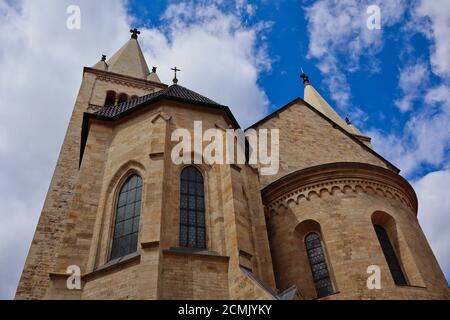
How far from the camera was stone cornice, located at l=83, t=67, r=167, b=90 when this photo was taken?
28.4 m

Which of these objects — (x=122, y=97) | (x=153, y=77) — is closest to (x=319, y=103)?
(x=153, y=77)

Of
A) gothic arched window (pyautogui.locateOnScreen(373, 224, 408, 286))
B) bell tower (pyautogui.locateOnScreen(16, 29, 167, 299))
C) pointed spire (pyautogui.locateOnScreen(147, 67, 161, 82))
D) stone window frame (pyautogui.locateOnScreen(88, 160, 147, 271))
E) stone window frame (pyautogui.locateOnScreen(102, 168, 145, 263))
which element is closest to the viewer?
stone window frame (pyautogui.locateOnScreen(88, 160, 147, 271))

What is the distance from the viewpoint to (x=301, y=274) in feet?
44.4

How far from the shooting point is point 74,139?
21828 millimetres

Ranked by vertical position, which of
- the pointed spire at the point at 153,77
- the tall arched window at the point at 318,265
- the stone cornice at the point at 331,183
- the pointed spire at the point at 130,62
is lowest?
the tall arched window at the point at 318,265

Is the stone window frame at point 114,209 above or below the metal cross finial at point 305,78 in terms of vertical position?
below

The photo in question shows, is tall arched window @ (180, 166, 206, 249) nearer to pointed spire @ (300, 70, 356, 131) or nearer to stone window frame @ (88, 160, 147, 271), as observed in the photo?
stone window frame @ (88, 160, 147, 271)

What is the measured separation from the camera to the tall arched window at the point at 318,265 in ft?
43.4

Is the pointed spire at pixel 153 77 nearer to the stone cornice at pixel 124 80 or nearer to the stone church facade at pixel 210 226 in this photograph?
the stone cornice at pixel 124 80

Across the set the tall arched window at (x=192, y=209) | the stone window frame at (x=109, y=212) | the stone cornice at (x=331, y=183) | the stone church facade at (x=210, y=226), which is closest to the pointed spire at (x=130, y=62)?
the stone church facade at (x=210, y=226)

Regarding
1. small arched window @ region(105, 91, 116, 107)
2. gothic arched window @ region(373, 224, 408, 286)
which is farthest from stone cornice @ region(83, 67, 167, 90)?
gothic arched window @ region(373, 224, 408, 286)

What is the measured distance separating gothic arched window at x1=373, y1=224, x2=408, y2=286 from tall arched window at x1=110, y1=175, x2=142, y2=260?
8138 mm

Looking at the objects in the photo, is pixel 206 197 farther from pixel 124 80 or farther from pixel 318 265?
pixel 124 80

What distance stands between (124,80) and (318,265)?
65.6 feet
